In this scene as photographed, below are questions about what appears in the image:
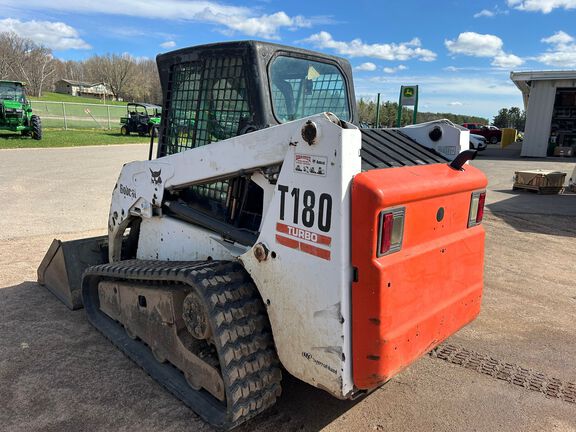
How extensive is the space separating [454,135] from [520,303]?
8.00ft

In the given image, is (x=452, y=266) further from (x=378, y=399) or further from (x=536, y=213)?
(x=536, y=213)

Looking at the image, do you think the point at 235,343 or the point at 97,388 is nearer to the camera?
the point at 235,343

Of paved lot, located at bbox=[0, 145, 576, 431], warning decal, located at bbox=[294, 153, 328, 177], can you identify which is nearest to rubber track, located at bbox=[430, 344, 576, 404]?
paved lot, located at bbox=[0, 145, 576, 431]

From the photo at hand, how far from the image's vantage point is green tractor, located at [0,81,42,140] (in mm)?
20086

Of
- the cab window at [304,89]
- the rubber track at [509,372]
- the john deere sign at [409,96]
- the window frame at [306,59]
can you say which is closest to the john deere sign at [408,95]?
the john deere sign at [409,96]

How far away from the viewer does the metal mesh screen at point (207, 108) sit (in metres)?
3.06

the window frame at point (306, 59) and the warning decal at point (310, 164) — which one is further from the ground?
the window frame at point (306, 59)

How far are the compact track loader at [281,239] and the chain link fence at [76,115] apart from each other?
98.5 feet

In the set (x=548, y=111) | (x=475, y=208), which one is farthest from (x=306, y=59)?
(x=548, y=111)

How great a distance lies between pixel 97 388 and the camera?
308cm

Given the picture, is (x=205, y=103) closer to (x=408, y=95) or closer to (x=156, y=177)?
(x=156, y=177)

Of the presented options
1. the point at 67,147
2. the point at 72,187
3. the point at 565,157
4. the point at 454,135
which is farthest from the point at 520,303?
the point at 565,157

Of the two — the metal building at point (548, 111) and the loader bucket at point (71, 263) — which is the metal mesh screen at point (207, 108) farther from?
the metal building at point (548, 111)

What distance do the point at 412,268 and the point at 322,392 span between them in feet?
4.12
